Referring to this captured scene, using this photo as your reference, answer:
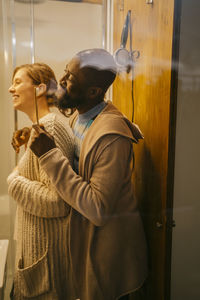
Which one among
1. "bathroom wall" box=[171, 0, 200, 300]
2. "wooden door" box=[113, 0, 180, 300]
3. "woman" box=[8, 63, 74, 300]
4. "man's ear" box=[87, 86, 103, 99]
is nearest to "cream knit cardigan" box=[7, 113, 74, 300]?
"woman" box=[8, 63, 74, 300]

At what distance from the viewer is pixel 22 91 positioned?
2.95 ft

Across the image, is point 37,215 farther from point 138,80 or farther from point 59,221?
point 138,80

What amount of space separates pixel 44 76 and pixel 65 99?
0.29ft

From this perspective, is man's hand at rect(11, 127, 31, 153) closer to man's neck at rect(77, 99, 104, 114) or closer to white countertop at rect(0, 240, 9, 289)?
man's neck at rect(77, 99, 104, 114)

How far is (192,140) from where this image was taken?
1015 millimetres

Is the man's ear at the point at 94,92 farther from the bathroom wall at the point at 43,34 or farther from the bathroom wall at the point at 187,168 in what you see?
the bathroom wall at the point at 187,168

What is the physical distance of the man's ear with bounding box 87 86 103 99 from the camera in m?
0.90

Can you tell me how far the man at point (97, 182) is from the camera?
881 millimetres

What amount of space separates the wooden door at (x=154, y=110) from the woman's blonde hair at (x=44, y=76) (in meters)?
0.20

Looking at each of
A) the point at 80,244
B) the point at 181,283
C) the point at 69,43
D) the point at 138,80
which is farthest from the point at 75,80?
the point at 181,283

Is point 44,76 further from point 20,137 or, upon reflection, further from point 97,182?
point 97,182

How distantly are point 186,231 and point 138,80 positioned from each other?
0.52 metres

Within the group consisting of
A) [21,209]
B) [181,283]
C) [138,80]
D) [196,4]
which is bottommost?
[181,283]

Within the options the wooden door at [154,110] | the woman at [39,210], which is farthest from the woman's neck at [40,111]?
the wooden door at [154,110]
